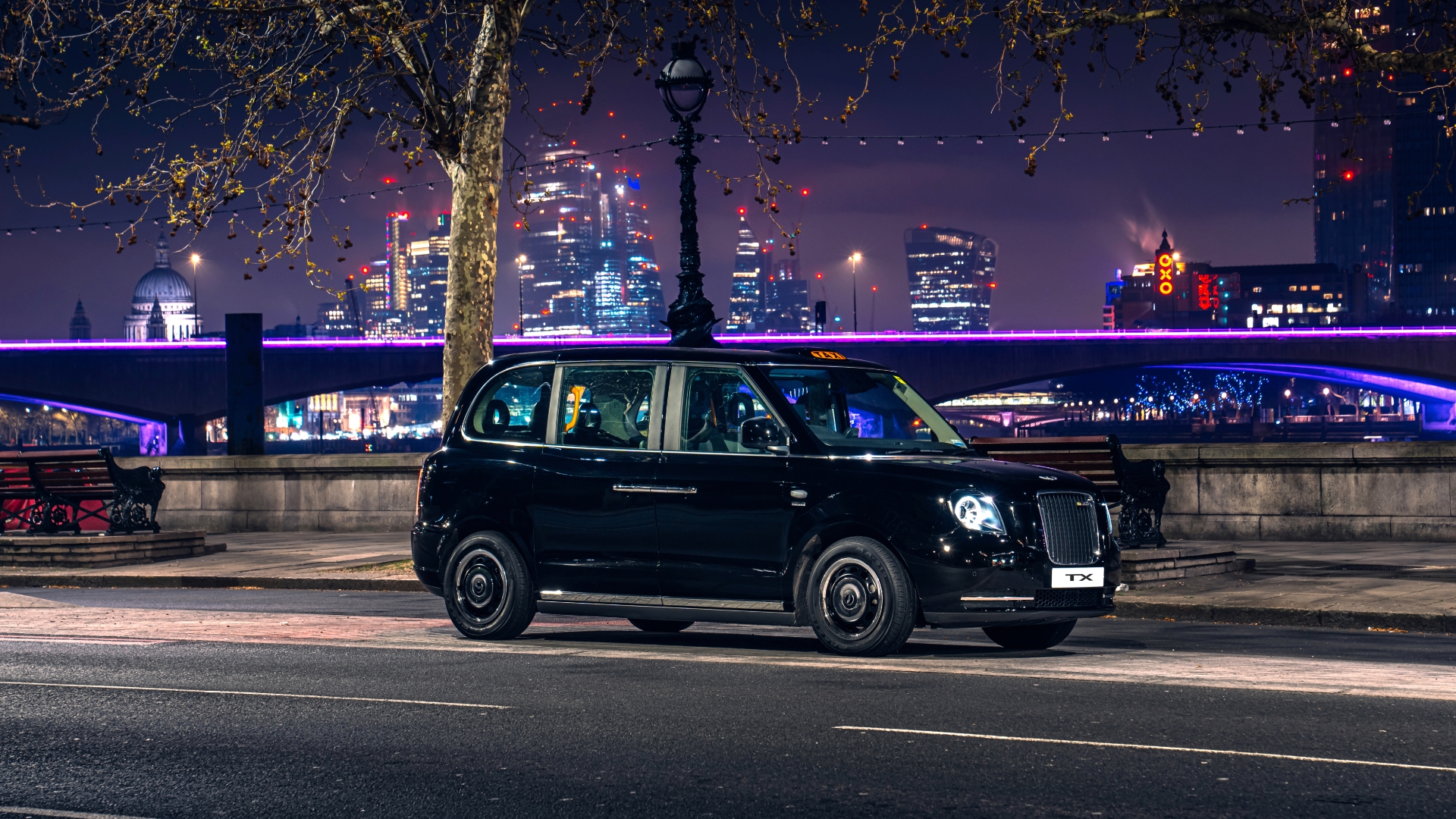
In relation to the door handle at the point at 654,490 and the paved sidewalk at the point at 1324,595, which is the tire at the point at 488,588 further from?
the paved sidewalk at the point at 1324,595

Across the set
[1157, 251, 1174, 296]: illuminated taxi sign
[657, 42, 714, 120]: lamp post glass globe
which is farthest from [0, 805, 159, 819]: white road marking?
[1157, 251, 1174, 296]: illuminated taxi sign

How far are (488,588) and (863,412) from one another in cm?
273

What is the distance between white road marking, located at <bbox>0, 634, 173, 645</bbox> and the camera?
10016 millimetres

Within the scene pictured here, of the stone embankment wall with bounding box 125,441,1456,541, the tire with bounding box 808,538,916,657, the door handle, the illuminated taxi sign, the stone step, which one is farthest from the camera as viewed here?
the illuminated taxi sign

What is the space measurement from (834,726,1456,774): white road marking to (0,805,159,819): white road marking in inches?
115

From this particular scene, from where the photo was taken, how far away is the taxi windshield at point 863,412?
8.88 metres

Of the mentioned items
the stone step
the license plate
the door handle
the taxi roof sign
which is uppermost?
the taxi roof sign

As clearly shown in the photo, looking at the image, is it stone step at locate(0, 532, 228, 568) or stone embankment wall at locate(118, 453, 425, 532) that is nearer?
Result: stone step at locate(0, 532, 228, 568)

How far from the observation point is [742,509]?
870cm

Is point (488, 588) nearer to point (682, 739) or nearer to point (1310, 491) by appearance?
point (682, 739)

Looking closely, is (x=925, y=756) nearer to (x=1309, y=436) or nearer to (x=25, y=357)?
(x=25, y=357)

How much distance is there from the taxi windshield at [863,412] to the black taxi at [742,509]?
14 millimetres

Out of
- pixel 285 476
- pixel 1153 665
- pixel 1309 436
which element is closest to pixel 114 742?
pixel 1153 665

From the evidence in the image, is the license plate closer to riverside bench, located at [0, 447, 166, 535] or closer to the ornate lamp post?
the ornate lamp post
